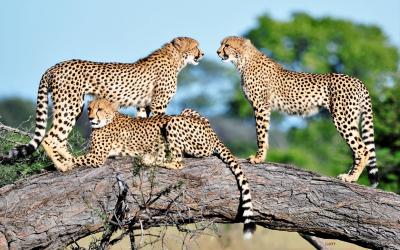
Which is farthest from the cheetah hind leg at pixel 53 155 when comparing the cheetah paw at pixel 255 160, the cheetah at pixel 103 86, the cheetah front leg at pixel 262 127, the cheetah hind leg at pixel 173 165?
the cheetah front leg at pixel 262 127

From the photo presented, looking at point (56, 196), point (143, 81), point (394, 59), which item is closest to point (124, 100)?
point (143, 81)

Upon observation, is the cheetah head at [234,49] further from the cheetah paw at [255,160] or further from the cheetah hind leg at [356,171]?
the cheetah hind leg at [356,171]

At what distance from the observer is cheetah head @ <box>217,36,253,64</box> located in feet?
28.6

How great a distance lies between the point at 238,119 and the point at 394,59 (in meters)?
7.75

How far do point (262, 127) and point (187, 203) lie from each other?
54.1 inches

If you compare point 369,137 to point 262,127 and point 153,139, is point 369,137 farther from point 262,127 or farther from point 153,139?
point 153,139

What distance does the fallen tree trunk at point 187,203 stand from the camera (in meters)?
6.94

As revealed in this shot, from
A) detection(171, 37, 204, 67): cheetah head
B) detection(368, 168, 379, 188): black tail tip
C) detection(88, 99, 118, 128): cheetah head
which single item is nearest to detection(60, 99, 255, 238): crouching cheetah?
detection(88, 99, 118, 128): cheetah head

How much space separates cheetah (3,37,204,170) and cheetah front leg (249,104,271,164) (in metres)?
0.77

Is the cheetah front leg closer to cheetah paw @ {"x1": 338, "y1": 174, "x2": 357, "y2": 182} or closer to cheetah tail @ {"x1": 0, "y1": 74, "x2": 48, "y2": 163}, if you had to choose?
cheetah paw @ {"x1": 338, "y1": 174, "x2": 357, "y2": 182}

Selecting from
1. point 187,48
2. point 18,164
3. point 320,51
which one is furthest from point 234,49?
point 320,51

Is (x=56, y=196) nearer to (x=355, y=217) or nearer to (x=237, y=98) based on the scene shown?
(x=355, y=217)

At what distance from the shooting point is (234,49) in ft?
28.6

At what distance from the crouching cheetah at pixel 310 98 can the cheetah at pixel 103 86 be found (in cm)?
56
